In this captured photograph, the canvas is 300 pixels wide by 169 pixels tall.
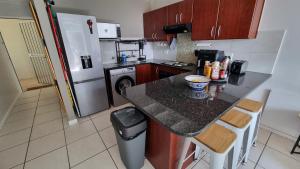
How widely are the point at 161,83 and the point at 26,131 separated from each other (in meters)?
2.45

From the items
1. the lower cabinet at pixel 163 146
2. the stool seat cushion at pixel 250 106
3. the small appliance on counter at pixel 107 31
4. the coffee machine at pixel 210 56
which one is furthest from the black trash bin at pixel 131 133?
the small appliance on counter at pixel 107 31

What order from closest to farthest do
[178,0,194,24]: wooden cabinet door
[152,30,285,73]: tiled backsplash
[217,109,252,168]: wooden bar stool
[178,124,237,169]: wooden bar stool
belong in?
[178,124,237,169]: wooden bar stool → [217,109,252,168]: wooden bar stool → [152,30,285,73]: tiled backsplash → [178,0,194,24]: wooden cabinet door

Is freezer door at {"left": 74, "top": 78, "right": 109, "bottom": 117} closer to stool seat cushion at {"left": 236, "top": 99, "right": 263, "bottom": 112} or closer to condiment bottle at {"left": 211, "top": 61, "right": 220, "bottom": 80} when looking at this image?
condiment bottle at {"left": 211, "top": 61, "right": 220, "bottom": 80}

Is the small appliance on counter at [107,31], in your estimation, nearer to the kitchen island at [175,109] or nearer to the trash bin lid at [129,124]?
the kitchen island at [175,109]

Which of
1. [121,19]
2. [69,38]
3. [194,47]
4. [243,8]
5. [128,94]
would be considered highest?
[121,19]

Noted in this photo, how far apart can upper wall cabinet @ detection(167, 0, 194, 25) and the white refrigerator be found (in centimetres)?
147

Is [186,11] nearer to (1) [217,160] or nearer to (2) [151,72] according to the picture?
(2) [151,72]

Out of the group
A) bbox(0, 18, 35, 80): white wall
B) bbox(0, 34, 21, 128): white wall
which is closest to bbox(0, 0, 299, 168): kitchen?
bbox(0, 34, 21, 128): white wall

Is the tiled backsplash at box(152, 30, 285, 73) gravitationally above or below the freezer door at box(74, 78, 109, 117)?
above

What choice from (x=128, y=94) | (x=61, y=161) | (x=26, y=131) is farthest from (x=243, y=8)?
(x=26, y=131)

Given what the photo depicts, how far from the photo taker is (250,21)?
5.06 feet

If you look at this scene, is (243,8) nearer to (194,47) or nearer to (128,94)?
(194,47)

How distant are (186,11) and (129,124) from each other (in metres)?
2.17

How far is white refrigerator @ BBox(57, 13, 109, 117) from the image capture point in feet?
6.42
